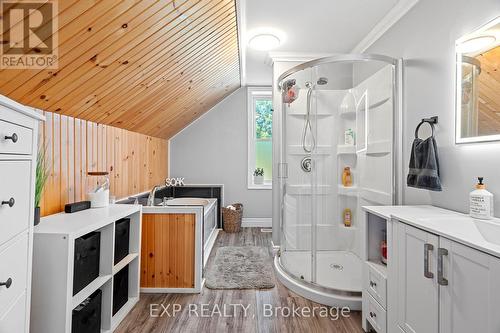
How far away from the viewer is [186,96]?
306 centimetres

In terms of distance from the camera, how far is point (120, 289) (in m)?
2.00

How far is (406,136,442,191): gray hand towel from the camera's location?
177 centimetres

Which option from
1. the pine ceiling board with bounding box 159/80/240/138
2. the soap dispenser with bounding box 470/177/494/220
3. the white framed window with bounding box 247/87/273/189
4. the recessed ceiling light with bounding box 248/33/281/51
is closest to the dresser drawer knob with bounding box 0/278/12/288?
the soap dispenser with bounding box 470/177/494/220

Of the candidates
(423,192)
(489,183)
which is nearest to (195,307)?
(423,192)

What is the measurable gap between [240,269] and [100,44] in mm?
2313

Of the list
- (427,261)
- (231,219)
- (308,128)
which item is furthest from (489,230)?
(231,219)

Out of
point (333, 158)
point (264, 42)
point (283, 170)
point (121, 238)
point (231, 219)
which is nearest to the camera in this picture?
point (121, 238)

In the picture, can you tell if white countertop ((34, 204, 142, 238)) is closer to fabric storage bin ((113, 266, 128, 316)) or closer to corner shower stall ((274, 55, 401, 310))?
fabric storage bin ((113, 266, 128, 316))

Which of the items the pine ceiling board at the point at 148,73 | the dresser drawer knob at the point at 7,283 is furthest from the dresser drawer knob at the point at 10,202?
the pine ceiling board at the point at 148,73

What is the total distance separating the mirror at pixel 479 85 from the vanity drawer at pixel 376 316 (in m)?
1.16

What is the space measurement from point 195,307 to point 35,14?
206 centimetres

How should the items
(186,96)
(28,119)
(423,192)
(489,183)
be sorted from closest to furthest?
(28,119), (489,183), (423,192), (186,96)

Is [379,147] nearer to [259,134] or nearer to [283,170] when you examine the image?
[283,170]

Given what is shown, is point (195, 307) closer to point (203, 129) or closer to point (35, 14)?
point (35, 14)
